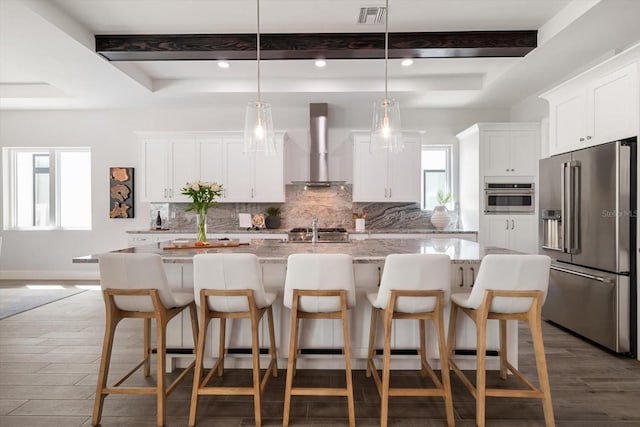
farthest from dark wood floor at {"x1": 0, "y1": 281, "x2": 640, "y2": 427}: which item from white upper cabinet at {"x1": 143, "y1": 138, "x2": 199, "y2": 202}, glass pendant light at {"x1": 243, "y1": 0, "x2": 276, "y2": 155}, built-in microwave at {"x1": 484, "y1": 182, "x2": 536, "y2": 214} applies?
white upper cabinet at {"x1": 143, "y1": 138, "x2": 199, "y2": 202}

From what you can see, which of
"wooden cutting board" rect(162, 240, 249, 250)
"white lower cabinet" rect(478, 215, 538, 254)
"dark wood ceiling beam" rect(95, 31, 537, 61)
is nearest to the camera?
"wooden cutting board" rect(162, 240, 249, 250)

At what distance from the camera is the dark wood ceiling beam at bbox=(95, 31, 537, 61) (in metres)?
3.91

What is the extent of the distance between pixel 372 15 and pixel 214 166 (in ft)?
10.5

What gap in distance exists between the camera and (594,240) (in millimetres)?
3357

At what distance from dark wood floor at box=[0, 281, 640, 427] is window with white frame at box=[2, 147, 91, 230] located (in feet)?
11.8

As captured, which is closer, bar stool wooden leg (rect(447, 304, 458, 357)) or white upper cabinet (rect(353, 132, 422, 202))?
bar stool wooden leg (rect(447, 304, 458, 357))

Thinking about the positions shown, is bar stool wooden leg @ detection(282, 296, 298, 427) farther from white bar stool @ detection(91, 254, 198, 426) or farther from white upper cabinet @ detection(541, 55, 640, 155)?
white upper cabinet @ detection(541, 55, 640, 155)

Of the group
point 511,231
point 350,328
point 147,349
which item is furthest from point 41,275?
point 511,231

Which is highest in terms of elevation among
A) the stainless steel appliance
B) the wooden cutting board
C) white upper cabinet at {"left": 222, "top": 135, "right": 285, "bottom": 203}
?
white upper cabinet at {"left": 222, "top": 135, "right": 285, "bottom": 203}

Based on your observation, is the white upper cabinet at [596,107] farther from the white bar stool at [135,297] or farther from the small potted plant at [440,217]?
the white bar stool at [135,297]

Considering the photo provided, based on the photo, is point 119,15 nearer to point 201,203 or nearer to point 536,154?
point 201,203

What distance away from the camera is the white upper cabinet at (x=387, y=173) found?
5.68 m

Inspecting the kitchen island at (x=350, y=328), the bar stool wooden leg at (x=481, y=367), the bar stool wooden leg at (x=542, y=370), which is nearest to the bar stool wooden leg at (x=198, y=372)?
the kitchen island at (x=350, y=328)

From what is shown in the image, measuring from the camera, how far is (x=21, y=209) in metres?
→ 6.50
